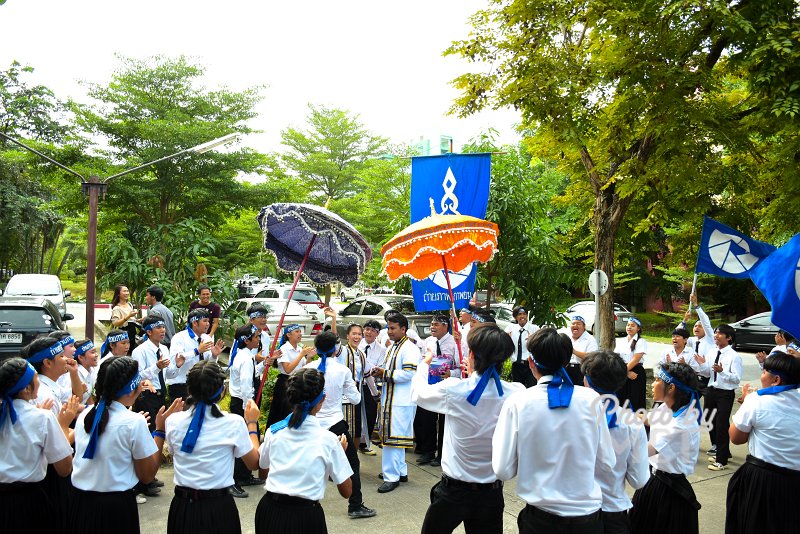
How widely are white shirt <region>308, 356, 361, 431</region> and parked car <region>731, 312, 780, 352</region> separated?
17.0 m

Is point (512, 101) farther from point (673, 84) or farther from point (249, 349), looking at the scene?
point (249, 349)

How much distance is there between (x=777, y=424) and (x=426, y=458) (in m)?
4.37

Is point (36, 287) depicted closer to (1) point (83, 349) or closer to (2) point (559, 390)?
(1) point (83, 349)

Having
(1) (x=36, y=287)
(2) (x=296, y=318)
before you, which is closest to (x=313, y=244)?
(2) (x=296, y=318)

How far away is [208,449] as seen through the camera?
3500 millimetres

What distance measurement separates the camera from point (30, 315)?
34.8 ft

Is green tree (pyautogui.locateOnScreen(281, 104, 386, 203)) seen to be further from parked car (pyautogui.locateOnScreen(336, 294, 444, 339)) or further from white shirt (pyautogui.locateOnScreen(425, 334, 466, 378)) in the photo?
white shirt (pyautogui.locateOnScreen(425, 334, 466, 378))

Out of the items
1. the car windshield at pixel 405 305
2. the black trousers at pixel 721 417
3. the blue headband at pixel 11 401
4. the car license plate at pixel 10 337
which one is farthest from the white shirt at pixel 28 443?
the car windshield at pixel 405 305

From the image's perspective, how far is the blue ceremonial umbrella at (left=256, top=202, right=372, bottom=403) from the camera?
20.1ft

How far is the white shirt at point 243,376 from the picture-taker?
6406 millimetres

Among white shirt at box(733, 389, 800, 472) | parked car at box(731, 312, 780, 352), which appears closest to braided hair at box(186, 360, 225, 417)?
white shirt at box(733, 389, 800, 472)

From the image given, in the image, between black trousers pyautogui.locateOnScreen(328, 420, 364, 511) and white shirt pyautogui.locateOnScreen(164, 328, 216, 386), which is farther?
white shirt pyautogui.locateOnScreen(164, 328, 216, 386)

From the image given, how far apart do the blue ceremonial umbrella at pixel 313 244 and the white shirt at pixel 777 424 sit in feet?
12.3

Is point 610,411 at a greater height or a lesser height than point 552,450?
greater
